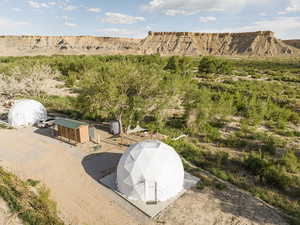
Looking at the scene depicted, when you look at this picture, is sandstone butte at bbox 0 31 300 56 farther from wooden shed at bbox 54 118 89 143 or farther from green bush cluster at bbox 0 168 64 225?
green bush cluster at bbox 0 168 64 225

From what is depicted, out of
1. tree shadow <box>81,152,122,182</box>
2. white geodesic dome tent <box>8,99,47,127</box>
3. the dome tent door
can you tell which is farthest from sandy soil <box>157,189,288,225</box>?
white geodesic dome tent <box>8,99,47,127</box>

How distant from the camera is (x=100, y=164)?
41.2 feet

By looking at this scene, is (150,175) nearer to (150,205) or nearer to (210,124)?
(150,205)

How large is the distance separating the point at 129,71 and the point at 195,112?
787cm

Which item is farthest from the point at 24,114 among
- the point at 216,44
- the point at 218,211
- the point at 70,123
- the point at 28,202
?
the point at 216,44

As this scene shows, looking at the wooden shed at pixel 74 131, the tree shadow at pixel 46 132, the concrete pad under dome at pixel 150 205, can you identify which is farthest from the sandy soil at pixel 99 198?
the tree shadow at pixel 46 132

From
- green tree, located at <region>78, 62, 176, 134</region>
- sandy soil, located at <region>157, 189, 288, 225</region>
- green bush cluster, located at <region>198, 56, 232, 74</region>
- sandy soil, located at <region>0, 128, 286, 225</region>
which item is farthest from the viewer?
green bush cluster, located at <region>198, 56, 232, 74</region>

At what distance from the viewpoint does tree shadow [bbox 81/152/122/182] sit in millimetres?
11609

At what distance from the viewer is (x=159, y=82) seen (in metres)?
17.3

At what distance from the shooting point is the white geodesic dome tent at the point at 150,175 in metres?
9.22

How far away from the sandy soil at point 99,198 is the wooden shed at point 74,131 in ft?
3.86

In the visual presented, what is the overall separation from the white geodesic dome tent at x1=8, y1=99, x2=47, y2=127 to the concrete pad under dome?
13393mm

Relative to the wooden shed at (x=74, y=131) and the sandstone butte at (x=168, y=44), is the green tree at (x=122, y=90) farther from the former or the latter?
the sandstone butte at (x=168, y=44)

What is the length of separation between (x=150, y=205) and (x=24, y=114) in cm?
1715
